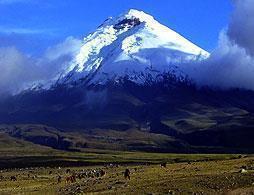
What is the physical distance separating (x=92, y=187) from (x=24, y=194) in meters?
7.65

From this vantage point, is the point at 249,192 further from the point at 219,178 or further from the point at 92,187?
the point at 92,187

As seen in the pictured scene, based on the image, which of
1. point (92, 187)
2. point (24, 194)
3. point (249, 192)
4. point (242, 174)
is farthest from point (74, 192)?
point (249, 192)

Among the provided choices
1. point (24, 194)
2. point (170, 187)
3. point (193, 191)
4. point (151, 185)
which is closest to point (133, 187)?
point (151, 185)

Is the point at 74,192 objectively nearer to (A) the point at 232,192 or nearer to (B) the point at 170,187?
(B) the point at 170,187

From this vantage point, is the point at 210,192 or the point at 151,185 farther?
the point at 151,185

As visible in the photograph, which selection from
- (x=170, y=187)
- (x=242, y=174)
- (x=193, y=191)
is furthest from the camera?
(x=242, y=174)

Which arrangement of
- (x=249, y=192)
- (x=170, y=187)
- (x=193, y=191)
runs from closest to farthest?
(x=249, y=192), (x=193, y=191), (x=170, y=187)

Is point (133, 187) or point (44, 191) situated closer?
point (133, 187)

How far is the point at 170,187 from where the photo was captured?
2185 inches

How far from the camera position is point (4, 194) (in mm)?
68750

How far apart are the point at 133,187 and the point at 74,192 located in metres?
6.50

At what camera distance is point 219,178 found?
2290 inches

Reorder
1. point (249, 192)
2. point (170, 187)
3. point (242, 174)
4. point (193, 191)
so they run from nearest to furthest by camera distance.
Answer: point (249, 192) < point (193, 191) < point (170, 187) < point (242, 174)

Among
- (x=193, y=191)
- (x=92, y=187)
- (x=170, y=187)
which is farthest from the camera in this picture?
(x=92, y=187)
